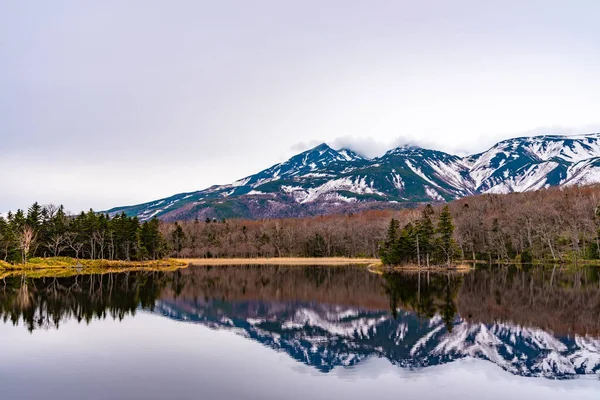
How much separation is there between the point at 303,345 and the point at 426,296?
2638cm

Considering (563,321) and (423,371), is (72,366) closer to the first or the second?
(423,371)

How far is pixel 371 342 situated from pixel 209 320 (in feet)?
50.8

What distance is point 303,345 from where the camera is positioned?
29.4m

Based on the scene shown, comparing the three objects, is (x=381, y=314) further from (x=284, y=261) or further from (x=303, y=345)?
(x=284, y=261)

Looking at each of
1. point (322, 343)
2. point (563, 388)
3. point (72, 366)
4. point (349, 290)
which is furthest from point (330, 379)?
point (349, 290)

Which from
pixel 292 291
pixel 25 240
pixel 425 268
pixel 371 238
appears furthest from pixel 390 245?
pixel 25 240

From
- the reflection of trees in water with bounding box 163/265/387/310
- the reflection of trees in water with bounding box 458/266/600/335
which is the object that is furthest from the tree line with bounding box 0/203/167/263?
the reflection of trees in water with bounding box 458/266/600/335

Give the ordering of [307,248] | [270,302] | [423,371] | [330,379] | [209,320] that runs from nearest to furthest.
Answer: [330,379] < [423,371] < [209,320] < [270,302] < [307,248]

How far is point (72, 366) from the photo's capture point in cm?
2356

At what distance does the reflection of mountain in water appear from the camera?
26.7 m

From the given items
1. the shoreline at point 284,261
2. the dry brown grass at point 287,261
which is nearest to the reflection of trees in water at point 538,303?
the dry brown grass at point 287,261

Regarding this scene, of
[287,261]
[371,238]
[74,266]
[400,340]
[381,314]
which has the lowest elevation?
[287,261]

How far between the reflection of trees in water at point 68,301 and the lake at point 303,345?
21cm

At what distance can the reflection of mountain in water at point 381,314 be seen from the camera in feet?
87.6
